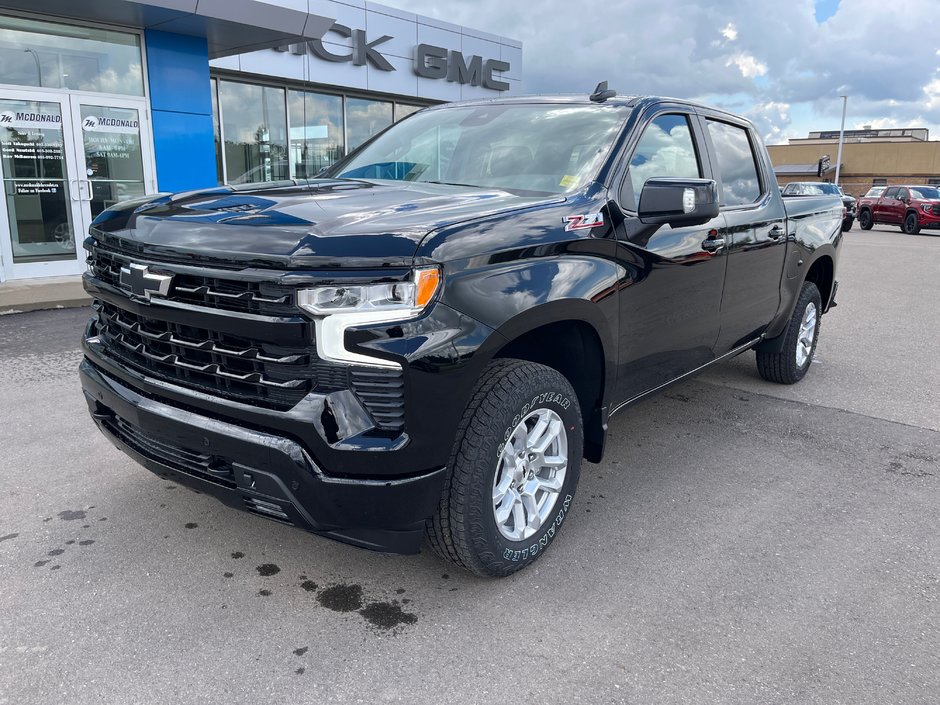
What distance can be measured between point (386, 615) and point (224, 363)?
3.45 feet

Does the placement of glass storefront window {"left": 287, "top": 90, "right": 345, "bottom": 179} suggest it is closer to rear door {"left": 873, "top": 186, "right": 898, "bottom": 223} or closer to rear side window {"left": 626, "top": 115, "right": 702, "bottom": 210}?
rear side window {"left": 626, "top": 115, "right": 702, "bottom": 210}

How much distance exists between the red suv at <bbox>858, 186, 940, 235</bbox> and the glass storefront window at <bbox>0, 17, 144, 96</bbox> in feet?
85.9

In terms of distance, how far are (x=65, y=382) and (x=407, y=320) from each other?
13.5ft

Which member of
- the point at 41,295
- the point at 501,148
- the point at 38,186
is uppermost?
the point at 501,148

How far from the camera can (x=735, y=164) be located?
4434mm

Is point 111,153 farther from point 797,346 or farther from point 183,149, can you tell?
point 797,346

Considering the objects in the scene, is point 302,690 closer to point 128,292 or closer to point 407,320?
point 407,320

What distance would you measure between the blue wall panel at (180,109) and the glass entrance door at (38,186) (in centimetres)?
122

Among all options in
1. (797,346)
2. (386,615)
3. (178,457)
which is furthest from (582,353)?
(797,346)

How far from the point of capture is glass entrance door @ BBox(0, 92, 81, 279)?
9.63 meters

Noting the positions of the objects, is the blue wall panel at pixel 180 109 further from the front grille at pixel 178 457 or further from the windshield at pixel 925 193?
the windshield at pixel 925 193

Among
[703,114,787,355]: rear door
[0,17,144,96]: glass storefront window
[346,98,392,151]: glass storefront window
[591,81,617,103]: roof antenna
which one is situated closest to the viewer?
[591,81,617,103]: roof antenna

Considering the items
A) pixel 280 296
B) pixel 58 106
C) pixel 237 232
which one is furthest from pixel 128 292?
pixel 58 106

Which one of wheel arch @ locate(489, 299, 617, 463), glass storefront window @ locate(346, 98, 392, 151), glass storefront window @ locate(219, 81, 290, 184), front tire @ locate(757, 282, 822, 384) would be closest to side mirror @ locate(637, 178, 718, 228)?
wheel arch @ locate(489, 299, 617, 463)
